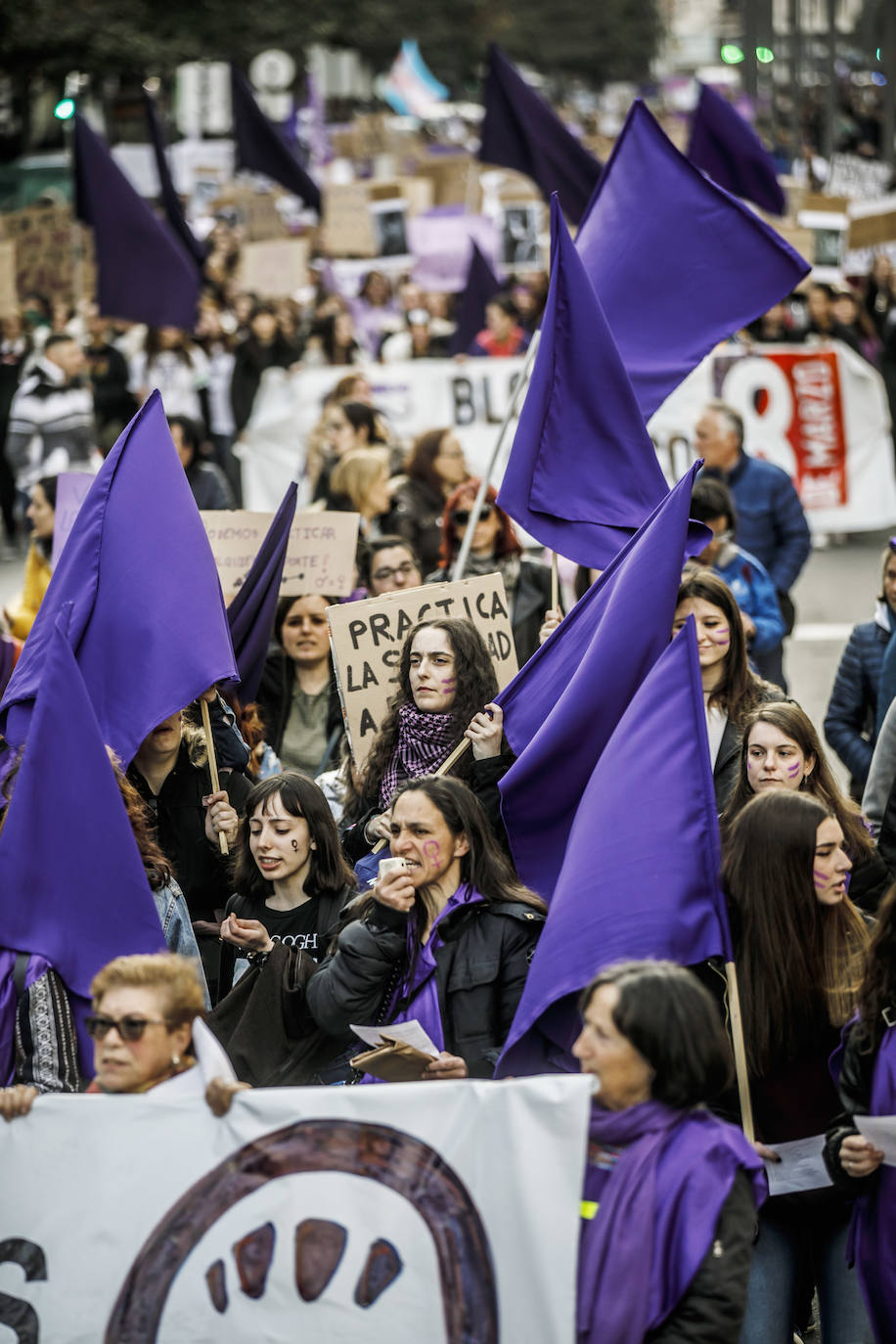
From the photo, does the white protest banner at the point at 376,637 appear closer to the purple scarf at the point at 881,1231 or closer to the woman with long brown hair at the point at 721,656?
the woman with long brown hair at the point at 721,656

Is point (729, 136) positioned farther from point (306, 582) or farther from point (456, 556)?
point (306, 582)

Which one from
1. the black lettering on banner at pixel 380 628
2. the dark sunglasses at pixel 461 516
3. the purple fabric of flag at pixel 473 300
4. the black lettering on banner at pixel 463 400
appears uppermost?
the purple fabric of flag at pixel 473 300

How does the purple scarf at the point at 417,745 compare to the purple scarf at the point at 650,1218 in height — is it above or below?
above

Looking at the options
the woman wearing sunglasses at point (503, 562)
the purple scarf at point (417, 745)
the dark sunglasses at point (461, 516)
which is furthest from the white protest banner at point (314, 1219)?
the dark sunglasses at point (461, 516)

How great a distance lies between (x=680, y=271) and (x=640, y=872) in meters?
3.70

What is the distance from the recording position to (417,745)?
219 inches

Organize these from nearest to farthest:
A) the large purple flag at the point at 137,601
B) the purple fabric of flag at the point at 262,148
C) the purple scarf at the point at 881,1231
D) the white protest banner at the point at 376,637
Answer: the purple scarf at the point at 881,1231 < the large purple flag at the point at 137,601 < the white protest banner at the point at 376,637 < the purple fabric of flag at the point at 262,148

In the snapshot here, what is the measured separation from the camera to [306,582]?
7215 mm

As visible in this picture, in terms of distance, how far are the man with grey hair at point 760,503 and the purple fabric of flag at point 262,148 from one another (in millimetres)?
9902

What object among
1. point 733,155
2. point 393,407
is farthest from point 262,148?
point 733,155

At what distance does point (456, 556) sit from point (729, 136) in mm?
4363

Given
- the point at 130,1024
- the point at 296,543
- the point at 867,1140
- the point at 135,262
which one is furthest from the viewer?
the point at 135,262

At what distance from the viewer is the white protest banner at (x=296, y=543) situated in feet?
23.9

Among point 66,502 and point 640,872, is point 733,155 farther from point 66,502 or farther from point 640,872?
point 640,872
